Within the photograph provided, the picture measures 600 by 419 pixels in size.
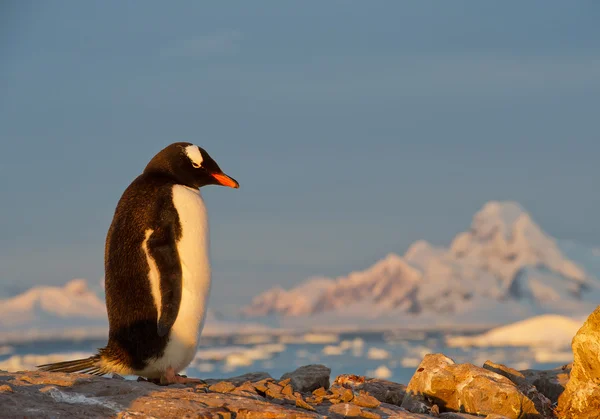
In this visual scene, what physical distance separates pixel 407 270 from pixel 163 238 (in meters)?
160

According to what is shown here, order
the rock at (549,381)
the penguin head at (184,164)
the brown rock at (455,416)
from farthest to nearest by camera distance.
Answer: the rock at (549,381), the penguin head at (184,164), the brown rock at (455,416)

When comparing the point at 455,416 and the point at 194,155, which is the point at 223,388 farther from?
the point at 194,155

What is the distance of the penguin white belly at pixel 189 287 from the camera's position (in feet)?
24.9

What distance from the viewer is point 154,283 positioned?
7.55 meters

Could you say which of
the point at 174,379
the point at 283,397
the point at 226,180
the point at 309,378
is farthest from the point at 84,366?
the point at 283,397

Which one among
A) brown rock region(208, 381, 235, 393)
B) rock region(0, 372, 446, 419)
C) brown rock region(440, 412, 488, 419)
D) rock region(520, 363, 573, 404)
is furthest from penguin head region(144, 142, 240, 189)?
rock region(520, 363, 573, 404)

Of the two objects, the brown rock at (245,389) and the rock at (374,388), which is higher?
the brown rock at (245,389)

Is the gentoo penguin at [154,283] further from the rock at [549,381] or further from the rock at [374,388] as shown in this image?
the rock at [549,381]

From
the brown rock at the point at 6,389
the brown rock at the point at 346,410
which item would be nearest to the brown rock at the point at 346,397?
the brown rock at the point at 346,410

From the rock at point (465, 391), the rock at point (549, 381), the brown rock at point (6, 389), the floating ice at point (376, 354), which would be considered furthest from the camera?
the floating ice at point (376, 354)

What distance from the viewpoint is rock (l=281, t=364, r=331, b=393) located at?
7.50 m

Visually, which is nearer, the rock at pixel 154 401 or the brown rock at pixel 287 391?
the rock at pixel 154 401

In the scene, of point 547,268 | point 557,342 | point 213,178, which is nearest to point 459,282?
point 547,268

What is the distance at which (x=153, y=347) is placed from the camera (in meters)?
7.51
